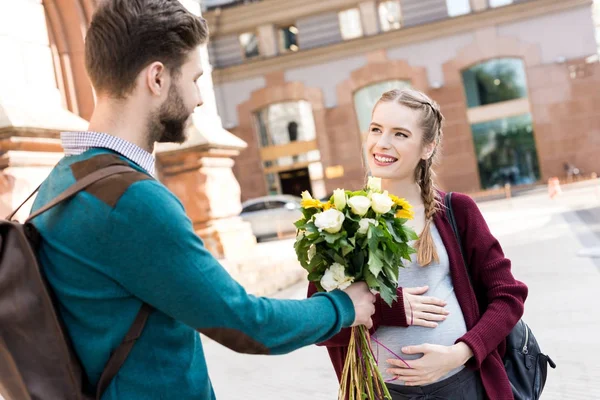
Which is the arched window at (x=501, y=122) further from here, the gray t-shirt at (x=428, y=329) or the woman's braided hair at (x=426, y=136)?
the gray t-shirt at (x=428, y=329)

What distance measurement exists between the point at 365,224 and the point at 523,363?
964mm

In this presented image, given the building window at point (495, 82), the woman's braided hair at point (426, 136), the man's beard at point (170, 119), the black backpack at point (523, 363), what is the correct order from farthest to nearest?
the building window at point (495, 82) → the woman's braided hair at point (426, 136) → the black backpack at point (523, 363) → the man's beard at point (170, 119)

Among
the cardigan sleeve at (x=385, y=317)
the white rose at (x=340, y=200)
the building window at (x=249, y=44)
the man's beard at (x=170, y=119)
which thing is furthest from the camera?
the building window at (x=249, y=44)

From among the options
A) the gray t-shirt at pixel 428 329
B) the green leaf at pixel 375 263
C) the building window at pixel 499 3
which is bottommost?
the gray t-shirt at pixel 428 329

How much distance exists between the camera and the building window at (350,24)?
2623 cm

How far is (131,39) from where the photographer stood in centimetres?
156

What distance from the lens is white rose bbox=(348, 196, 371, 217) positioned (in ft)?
6.56

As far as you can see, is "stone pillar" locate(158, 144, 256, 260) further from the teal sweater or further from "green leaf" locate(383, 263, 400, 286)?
the teal sweater

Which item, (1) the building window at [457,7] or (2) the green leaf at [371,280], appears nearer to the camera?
(2) the green leaf at [371,280]

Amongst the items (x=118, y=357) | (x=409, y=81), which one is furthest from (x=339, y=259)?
(x=409, y=81)

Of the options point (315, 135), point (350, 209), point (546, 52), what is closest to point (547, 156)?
point (546, 52)

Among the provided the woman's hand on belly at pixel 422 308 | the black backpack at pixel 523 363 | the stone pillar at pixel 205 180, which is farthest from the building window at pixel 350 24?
the woman's hand on belly at pixel 422 308

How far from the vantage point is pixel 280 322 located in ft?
5.10

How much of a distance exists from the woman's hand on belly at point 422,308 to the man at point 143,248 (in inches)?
24.0
